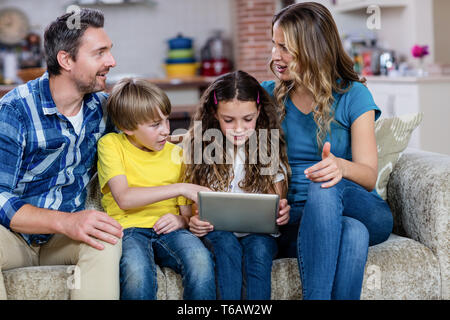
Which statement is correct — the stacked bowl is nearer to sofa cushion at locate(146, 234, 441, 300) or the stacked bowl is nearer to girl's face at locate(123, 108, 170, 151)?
girl's face at locate(123, 108, 170, 151)

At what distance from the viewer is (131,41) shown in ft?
21.0

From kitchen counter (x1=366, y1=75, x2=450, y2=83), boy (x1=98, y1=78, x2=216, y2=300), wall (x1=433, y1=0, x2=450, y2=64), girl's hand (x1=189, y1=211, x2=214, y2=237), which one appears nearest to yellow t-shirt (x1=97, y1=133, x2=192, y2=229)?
boy (x1=98, y1=78, x2=216, y2=300)

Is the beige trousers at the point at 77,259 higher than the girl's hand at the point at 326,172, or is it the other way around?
the girl's hand at the point at 326,172

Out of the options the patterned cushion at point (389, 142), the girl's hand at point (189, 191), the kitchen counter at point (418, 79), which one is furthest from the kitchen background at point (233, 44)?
the girl's hand at point (189, 191)

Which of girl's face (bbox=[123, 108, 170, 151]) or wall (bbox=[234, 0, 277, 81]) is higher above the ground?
wall (bbox=[234, 0, 277, 81])

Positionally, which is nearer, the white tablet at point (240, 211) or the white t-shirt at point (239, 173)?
the white tablet at point (240, 211)

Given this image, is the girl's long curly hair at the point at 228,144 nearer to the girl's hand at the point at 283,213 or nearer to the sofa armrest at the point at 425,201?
the girl's hand at the point at 283,213

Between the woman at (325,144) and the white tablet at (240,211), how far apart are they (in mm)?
92

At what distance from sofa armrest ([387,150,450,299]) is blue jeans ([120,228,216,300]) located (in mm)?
657

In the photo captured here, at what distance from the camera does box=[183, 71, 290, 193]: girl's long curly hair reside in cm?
171

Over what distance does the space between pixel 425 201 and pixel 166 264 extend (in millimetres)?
785

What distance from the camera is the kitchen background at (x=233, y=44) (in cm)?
402
